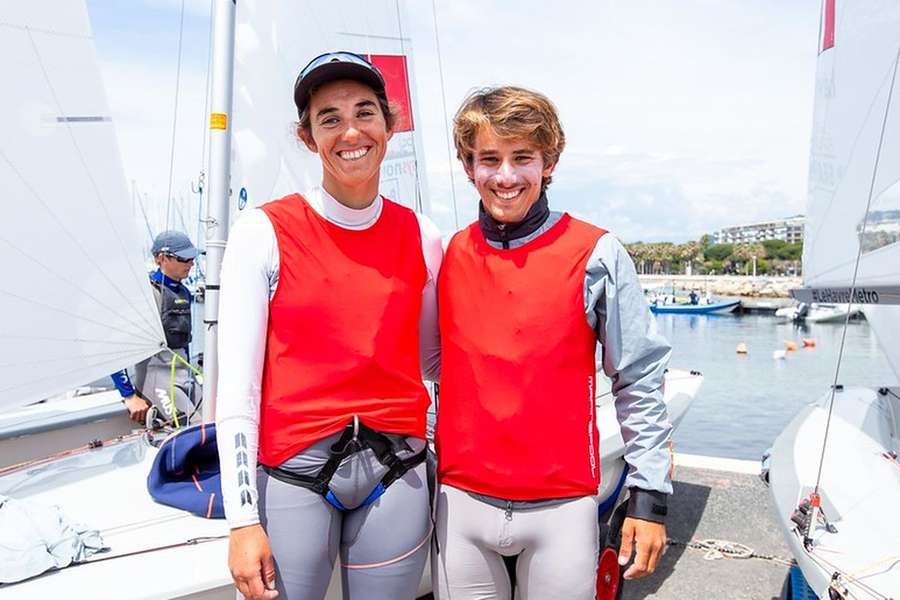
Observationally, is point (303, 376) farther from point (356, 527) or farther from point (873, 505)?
point (873, 505)

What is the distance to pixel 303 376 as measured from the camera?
1451mm

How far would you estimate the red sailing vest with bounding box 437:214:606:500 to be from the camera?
1.54 metres

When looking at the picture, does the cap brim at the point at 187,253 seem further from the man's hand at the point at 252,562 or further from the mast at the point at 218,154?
the man's hand at the point at 252,562

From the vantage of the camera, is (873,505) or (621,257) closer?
(621,257)

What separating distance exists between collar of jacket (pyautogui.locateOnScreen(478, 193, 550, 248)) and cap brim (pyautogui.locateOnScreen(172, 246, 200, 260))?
299 centimetres

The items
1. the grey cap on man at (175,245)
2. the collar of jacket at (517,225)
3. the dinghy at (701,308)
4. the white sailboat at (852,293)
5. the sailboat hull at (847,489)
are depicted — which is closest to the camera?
the collar of jacket at (517,225)

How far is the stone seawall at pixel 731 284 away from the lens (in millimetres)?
64688

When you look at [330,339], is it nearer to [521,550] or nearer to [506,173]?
[506,173]

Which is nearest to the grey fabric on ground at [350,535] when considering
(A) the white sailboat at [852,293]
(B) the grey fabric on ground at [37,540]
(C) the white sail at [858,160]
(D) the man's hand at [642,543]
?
(D) the man's hand at [642,543]

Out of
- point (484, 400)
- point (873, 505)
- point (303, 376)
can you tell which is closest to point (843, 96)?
point (873, 505)

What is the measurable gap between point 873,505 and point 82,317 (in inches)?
132

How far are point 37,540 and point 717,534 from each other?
3355 millimetres

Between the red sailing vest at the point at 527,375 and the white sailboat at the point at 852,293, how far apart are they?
3.73ft

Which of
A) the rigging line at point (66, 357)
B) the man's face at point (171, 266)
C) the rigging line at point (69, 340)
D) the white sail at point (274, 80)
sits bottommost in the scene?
the rigging line at point (66, 357)
